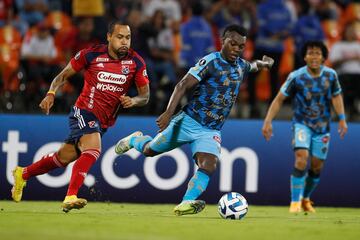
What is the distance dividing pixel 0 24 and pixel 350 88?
6.70 m

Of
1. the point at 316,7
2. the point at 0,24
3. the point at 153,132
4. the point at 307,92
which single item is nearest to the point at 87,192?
the point at 153,132

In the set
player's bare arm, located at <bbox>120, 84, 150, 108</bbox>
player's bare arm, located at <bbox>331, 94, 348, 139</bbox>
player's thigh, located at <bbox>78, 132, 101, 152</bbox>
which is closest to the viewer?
player's thigh, located at <bbox>78, 132, 101, 152</bbox>

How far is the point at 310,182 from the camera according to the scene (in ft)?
44.1

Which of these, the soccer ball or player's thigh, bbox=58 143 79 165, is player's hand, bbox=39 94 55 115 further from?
the soccer ball

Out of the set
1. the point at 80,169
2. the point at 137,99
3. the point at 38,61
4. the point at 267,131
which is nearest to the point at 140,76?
the point at 137,99

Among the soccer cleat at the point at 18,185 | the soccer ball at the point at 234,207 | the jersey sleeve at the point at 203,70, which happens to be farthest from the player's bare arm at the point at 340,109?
the soccer cleat at the point at 18,185

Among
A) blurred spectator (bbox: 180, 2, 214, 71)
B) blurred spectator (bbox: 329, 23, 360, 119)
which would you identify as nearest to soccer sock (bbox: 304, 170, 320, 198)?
blurred spectator (bbox: 180, 2, 214, 71)

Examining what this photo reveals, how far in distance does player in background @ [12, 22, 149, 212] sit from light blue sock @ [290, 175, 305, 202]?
2.71 meters

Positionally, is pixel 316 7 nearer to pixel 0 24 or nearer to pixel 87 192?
pixel 0 24

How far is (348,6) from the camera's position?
2108 centimetres

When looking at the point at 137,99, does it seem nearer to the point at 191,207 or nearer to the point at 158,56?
the point at 191,207

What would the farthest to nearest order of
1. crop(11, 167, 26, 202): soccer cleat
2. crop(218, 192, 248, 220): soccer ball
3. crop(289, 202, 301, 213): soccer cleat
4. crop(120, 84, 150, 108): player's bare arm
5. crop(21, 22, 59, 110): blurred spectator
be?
crop(21, 22, 59, 110): blurred spectator
crop(289, 202, 301, 213): soccer cleat
crop(11, 167, 26, 202): soccer cleat
crop(120, 84, 150, 108): player's bare arm
crop(218, 192, 248, 220): soccer ball

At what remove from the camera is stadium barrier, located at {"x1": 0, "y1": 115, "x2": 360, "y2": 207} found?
46.0 ft

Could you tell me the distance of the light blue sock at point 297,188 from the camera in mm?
13008
